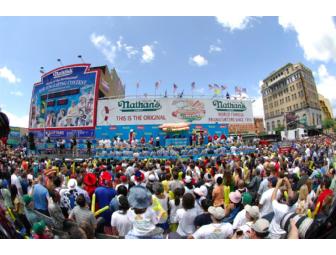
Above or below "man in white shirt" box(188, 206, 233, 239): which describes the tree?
above

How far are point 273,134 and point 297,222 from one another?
77.4ft

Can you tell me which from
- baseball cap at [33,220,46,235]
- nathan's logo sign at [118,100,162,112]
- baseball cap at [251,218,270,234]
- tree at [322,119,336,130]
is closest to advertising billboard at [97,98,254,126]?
nathan's logo sign at [118,100,162,112]

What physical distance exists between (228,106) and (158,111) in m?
9.14

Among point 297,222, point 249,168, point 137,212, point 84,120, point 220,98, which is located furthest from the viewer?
point 220,98

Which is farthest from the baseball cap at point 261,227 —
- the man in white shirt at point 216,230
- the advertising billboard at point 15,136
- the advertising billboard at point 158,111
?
the advertising billboard at point 15,136

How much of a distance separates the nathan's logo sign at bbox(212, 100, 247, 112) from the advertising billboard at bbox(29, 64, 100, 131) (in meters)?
14.9

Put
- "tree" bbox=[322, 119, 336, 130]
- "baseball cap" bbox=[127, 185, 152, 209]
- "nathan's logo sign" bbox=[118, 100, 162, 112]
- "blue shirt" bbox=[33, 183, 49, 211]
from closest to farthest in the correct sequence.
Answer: "baseball cap" bbox=[127, 185, 152, 209] < "blue shirt" bbox=[33, 183, 49, 211] < "tree" bbox=[322, 119, 336, 130] < "nathan's logo sign" bbox=[118, 100, 162, 112]

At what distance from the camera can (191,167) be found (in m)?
7.43

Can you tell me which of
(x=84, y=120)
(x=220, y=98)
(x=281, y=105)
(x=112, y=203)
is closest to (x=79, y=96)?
(x=84, y=120)

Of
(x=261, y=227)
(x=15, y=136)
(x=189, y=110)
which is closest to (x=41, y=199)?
(x=261, y=227)

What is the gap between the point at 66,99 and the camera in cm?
2880

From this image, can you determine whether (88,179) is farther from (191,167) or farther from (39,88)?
(39,88)

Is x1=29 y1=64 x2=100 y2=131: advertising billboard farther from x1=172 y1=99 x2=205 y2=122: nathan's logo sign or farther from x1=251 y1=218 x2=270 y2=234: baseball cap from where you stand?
x1=251 y1=218 x2=270 y2=234: baseball cap

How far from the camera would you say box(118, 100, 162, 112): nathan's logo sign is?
29.6 m
